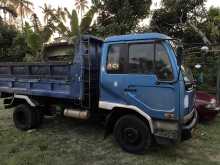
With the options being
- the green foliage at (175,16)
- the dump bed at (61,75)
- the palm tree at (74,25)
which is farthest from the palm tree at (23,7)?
the dump bed at (61,75)

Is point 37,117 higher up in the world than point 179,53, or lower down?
lower down

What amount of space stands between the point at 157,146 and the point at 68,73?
8.70ft

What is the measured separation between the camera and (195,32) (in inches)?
553

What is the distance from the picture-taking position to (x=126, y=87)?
5.84 m

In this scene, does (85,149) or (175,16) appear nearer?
(85,149)

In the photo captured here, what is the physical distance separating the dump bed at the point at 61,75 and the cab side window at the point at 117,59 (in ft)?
2.26

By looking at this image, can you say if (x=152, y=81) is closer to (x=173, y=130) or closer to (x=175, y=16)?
(x=173, y=130)

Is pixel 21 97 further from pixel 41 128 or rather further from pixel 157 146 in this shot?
pixel 157 146

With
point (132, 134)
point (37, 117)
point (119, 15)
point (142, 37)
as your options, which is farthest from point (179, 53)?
point (119, 15)

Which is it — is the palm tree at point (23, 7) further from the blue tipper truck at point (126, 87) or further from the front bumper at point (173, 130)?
the front bumper at point (173, 130)

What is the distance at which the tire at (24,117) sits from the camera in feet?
25.1

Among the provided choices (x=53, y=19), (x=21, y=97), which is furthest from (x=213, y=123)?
(x=53, y=19)

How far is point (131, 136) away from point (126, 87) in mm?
1038

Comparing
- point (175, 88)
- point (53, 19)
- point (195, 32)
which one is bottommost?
point (175, 88)
